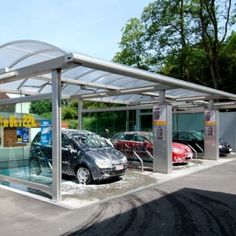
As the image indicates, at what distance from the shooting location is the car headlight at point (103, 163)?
10110mm

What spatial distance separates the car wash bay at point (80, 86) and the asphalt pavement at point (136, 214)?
102 cm

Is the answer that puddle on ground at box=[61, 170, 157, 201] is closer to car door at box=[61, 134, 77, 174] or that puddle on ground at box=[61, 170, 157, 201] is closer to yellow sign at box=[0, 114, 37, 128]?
car door at box=[61, 134, 77, 174]

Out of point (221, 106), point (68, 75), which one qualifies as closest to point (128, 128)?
point (221, 106)

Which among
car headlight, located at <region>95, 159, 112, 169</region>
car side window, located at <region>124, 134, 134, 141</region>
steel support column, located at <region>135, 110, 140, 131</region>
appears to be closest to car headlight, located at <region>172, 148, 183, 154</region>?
car side window, located at <region>124, 134, 134, 141</region>

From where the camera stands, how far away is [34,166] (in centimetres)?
951

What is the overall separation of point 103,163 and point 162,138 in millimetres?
3092

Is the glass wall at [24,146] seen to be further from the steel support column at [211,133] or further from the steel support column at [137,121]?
the steel support column at [137,121]

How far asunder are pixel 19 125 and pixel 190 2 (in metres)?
21.9

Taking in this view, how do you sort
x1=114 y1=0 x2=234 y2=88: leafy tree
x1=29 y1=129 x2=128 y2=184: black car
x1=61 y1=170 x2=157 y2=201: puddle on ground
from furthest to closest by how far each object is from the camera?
1. x1=114 y1=0 x2=234 y2=88: leafy tree
2. x1=29 y1=129 x2=128 y2=184: black car
3. x1=61 y1=170 x2=157 y2=201: puddle on ground

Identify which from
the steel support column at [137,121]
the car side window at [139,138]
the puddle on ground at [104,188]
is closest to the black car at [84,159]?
the puddle on ground at [104,188]

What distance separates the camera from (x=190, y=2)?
28109 millimetres

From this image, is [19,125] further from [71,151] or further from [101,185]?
[101,185]

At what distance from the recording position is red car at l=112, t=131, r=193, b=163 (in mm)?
14281

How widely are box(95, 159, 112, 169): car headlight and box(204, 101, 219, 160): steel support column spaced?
772cm
